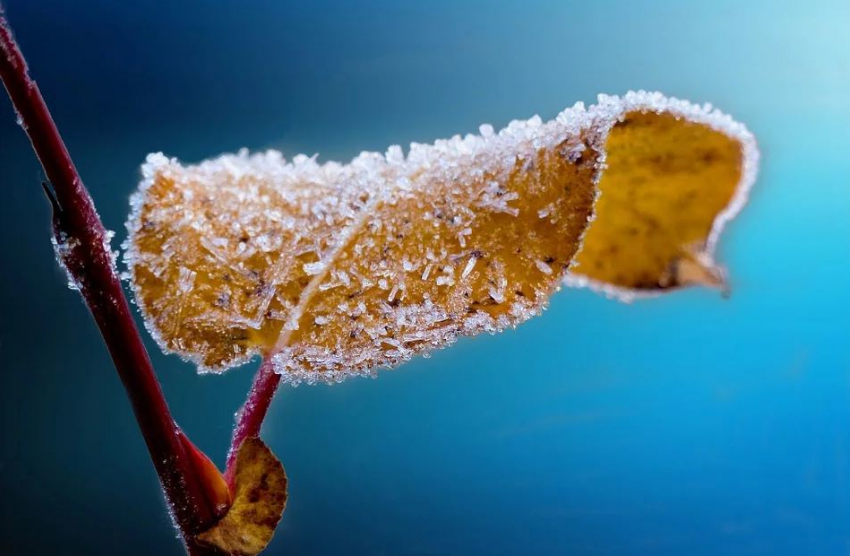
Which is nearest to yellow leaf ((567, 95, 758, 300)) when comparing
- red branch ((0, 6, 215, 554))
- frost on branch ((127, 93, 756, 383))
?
frost on branch ((127, 93, 756, 383))

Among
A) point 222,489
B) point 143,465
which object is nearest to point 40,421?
point 143,465

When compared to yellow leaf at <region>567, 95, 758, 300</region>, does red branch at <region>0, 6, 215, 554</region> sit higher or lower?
lower

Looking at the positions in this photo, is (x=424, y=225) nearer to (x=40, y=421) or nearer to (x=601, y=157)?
(x=601, y=157)

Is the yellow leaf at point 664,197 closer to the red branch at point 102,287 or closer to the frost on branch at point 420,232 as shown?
the frost on branch at point 420,232

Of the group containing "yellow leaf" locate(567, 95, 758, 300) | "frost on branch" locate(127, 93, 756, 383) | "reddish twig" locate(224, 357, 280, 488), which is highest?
"yellow leaf" locate(567, 95, 758, 300)

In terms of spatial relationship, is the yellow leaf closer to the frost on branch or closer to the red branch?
the frost on branch
